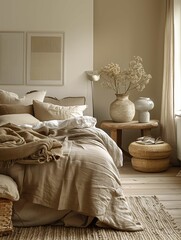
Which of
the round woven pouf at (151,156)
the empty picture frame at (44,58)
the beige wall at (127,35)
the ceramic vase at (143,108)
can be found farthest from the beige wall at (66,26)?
the round woven pouf at (151,156)

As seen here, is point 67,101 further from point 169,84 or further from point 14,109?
point 169,84

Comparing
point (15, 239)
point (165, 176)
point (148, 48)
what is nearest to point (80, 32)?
point (148, 48)

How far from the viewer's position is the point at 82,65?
17.2 feet

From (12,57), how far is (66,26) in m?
0.92

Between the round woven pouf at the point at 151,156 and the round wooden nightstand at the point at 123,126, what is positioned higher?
the round wooden nightstand at the point at 123,126

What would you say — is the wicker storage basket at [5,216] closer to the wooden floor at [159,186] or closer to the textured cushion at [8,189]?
the textured cushion at [8,189]

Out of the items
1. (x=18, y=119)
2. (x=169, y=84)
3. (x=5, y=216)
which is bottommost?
(x=5, y=216)

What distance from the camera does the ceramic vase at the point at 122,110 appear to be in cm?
488

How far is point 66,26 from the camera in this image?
205 inches

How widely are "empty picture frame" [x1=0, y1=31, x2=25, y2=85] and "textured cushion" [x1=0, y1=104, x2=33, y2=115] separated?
84 cm

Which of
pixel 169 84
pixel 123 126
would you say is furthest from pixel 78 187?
pixel 169 84

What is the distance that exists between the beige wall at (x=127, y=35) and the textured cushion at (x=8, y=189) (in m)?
3.11

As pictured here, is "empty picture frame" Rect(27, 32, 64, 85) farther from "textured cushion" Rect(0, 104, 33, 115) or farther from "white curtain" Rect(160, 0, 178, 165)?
"white curtain" Rect(160, 0, 178, 165)

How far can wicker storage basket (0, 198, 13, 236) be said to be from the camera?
8.01 feet
